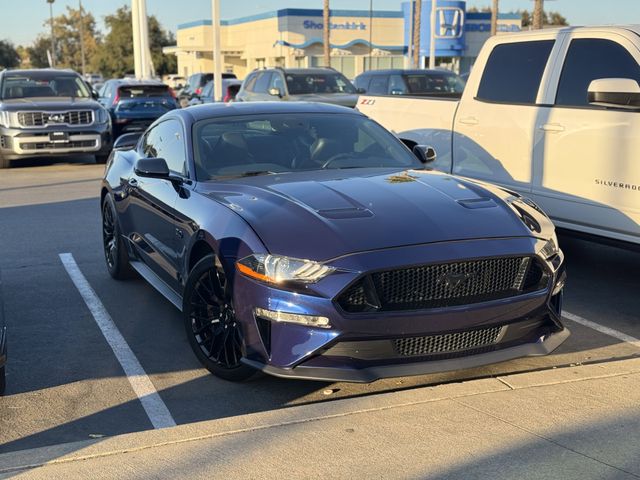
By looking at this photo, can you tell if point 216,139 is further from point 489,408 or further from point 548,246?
point 489,408

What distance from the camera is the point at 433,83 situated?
17.3m

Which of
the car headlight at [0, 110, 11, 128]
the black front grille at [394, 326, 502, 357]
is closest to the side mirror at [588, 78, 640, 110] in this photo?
the black front grille at [394, 326, 502, 357]

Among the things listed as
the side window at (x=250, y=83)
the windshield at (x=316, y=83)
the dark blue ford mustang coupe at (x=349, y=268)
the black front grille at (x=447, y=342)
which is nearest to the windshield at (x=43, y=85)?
the side window at (x=250, y=83)

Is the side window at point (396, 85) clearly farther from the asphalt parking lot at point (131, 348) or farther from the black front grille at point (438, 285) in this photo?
the black front grille at point (438, 285)

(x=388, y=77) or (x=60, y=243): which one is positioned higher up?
(x=388, y=77)

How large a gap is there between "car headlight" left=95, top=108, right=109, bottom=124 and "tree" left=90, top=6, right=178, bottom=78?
66.1 metres

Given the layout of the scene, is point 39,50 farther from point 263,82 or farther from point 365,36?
point 263,82

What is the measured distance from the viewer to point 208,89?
27.2 metres

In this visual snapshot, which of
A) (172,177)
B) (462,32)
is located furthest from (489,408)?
(462,32)

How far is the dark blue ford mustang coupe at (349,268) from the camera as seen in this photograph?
4188mm

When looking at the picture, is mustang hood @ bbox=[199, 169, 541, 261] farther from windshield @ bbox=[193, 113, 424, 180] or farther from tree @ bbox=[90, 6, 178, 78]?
tree @ bbox=[90, 6, 178, 78]

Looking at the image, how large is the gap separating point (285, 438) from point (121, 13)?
85.1m

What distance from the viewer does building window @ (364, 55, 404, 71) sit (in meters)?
59.8

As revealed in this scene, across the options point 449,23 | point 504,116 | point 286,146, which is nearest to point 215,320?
point 286,146
